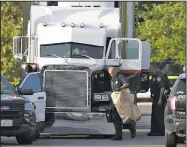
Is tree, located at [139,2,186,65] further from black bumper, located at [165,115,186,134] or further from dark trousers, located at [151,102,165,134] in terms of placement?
black bumper, located at [165,115,186,134]

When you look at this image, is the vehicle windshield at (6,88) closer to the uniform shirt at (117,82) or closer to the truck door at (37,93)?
the truck door at (37,93)

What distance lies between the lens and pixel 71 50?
19.0 m

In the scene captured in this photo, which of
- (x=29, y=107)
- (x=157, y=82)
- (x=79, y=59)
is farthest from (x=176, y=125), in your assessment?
(x=79, y=59)

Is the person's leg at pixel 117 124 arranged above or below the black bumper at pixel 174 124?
below

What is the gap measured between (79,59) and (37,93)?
2.07 meters

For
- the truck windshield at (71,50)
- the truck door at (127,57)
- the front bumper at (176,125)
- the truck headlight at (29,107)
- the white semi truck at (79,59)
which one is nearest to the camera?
the front bumper at (176,125)

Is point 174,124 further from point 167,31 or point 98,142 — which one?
point 167,31

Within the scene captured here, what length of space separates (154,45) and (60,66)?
2171 centimetres

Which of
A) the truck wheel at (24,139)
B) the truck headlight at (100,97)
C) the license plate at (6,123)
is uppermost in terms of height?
the truck headlight at (100,97)

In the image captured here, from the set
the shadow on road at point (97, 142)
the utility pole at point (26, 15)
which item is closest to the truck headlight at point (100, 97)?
the shadow on road at point (97, 142)

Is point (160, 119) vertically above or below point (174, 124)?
below

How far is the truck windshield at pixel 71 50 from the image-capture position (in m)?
19.0

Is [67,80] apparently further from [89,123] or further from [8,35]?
[8,35]

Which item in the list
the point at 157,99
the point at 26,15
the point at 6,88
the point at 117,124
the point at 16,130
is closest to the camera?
the point at 16,130
